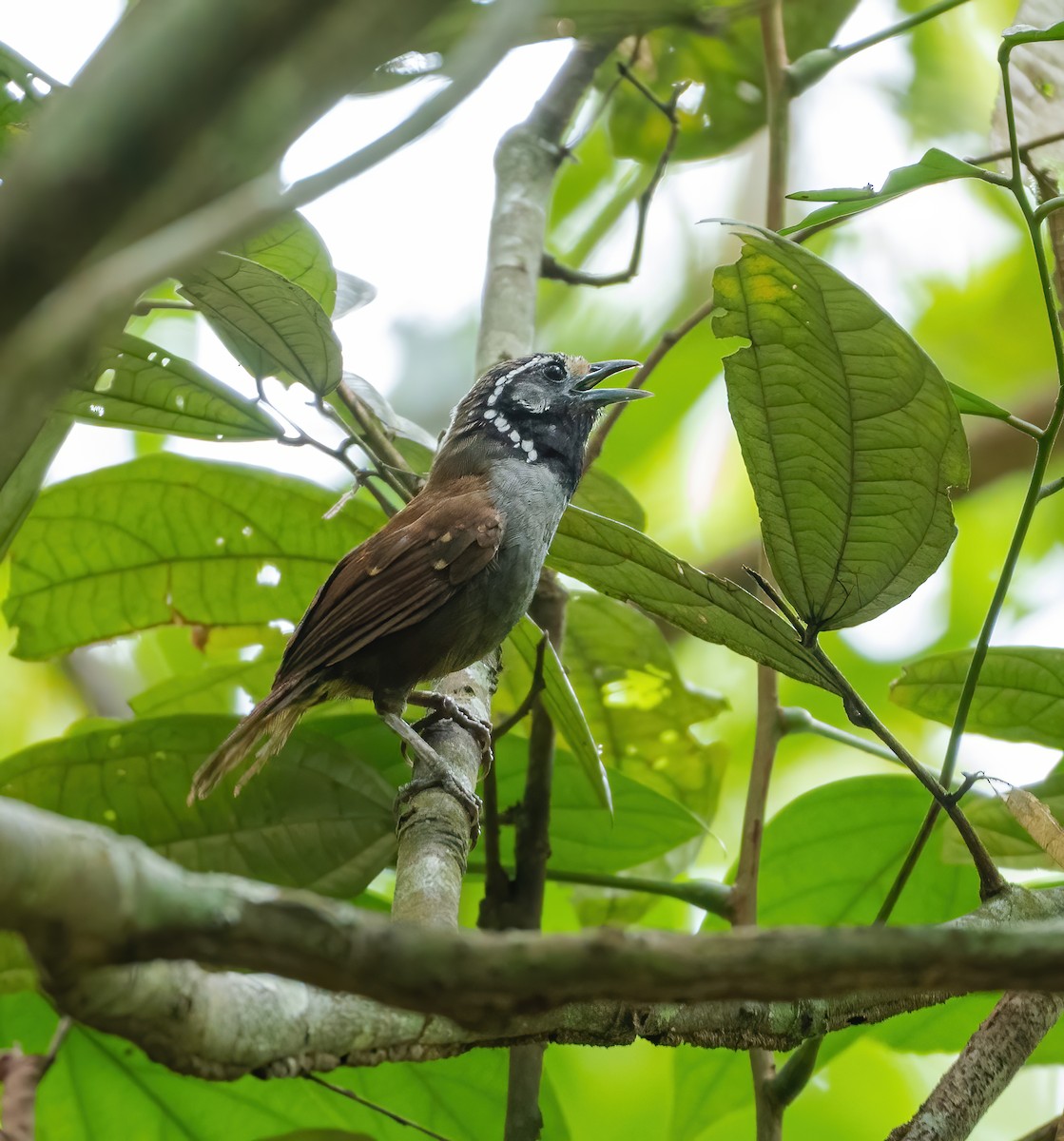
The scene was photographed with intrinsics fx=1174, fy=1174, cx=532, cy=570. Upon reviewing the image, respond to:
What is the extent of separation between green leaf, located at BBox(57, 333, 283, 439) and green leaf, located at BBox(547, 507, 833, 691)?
0.88 m

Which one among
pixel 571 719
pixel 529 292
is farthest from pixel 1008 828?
pixel 529 292

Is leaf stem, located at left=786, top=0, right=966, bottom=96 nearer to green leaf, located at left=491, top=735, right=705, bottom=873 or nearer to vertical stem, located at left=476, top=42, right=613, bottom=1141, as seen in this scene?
vertical stem, located at left=476, top=42, right=613, bottom=1141

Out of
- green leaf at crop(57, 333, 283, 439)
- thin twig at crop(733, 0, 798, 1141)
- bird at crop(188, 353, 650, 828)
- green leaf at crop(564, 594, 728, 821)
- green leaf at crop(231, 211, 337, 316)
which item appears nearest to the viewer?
thin twig at crop(733, 0, 798, 1141)

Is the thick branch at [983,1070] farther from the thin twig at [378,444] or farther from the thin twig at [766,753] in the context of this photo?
the thin twig at [378,444]

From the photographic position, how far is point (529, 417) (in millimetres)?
3633

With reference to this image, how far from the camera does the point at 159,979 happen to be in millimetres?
1015

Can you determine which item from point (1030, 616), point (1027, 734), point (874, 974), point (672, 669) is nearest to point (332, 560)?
point (672, 669)

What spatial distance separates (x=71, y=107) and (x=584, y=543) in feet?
5.36

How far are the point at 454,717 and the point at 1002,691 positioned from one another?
126 cm

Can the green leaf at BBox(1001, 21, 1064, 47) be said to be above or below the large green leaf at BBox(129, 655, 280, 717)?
above

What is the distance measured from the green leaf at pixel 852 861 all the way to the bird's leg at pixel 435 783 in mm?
749

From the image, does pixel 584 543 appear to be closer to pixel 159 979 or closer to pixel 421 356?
pixel 159 979

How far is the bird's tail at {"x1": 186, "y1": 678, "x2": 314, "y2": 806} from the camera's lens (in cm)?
251

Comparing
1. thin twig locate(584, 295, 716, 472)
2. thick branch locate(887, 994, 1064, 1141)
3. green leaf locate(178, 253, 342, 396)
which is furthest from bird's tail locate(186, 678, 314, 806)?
thick branch locate(887, 994, 1064, 1141)
